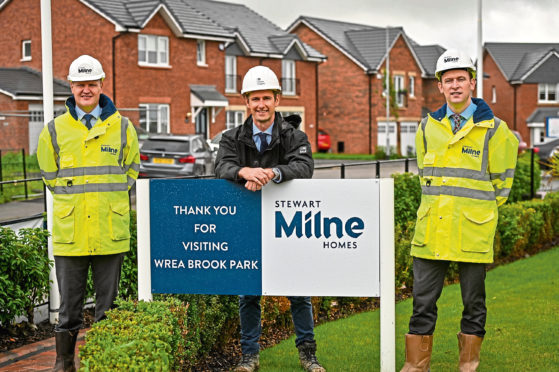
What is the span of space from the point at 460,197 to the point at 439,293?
0.71 m

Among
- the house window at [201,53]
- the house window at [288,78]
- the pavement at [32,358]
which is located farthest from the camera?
the house window at [288,78]

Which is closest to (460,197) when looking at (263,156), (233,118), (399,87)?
(263,156)

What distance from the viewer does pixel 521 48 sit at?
79938mm

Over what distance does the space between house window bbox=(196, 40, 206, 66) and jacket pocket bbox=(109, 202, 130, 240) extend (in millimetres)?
39163

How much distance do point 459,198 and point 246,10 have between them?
51.9 metres

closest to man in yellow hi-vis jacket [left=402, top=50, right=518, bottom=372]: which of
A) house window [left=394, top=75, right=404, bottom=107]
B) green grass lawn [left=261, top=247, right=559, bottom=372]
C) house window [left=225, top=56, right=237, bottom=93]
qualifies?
green grass lawn [left=261, top=247, right=559, bottom=372]

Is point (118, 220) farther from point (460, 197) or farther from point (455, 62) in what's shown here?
point (455, 62)

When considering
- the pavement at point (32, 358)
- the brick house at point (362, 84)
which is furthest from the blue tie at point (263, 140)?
the brick house at point (362, 84)

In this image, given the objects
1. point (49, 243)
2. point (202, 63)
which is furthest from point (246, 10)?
point (49, 243)

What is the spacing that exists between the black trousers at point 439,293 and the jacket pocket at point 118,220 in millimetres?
2099

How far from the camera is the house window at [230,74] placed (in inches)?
1881

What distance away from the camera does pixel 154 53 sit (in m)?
41.6

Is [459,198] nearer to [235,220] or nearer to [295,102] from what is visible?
[235,220]

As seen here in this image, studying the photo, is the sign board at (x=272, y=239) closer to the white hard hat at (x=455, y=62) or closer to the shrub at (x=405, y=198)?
the white hard hat at (x=455, y=62)
